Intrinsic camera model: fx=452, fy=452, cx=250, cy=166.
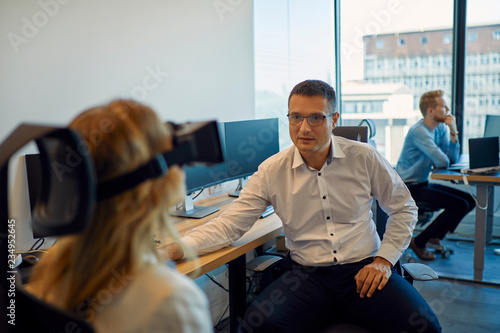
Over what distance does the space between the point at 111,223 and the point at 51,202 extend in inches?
4.0

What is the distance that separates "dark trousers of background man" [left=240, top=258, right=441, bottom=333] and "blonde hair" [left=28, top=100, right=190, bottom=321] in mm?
1045

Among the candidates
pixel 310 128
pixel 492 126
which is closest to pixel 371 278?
pixel 310 128

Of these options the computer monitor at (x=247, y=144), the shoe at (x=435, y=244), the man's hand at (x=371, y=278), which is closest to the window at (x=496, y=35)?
the shoe at (x=435, y=244)

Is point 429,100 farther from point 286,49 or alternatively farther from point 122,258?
point 122,258

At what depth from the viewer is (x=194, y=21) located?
275 centimetres

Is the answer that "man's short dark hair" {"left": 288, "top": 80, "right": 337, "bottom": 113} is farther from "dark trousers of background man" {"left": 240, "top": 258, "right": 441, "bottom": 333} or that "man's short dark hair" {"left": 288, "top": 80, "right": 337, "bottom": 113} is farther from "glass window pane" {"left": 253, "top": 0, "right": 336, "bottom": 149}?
"glass window pane" {"left": 253, "top": 0, "right": 336, "bottom": 149}

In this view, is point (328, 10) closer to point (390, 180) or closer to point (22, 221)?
point (390, 180)

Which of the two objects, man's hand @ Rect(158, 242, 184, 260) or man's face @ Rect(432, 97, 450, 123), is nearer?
man's hand @ Rect(158, 242, 184, 260)

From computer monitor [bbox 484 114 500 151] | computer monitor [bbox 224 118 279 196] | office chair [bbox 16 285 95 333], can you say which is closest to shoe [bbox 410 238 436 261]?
computer monitor [bbox 484 114 500 151]

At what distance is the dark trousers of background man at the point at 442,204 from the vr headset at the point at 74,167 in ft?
10.5

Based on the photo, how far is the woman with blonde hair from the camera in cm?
67

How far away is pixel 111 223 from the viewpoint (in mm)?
699

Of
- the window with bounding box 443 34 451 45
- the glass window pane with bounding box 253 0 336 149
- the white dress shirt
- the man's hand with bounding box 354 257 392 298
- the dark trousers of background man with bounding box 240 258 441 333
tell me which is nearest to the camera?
the dark trousers of background man with bounding box 240 258 441 333

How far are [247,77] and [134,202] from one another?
8.64ft
